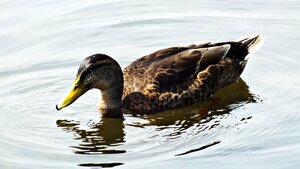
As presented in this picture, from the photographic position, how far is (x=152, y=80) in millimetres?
10789

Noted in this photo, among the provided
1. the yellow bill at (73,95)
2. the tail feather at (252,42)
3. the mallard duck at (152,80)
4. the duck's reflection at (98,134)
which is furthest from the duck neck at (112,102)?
the tail feather at (252,42)

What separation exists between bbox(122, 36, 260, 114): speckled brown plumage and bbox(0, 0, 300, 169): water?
17 cm

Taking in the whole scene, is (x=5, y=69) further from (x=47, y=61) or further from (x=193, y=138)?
(x=193, y=138)

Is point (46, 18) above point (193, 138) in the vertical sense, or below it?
above

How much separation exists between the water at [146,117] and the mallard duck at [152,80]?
17 centimetres

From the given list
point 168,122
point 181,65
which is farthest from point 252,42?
point 168,122

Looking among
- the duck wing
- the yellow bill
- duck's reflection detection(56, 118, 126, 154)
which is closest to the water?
duck's reflection detection(56, 118, 126, 154)

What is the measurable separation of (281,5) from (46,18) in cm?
388

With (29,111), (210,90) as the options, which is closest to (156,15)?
(210,90)

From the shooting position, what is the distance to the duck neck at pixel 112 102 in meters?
10.8

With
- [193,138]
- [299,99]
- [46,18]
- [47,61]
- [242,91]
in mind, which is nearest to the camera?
[193,138]

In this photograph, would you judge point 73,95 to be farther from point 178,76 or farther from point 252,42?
point 252,42

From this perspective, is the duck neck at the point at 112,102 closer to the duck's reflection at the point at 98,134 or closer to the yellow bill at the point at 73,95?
the duck's reflection at the point at 98,134

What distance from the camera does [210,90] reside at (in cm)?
1133
